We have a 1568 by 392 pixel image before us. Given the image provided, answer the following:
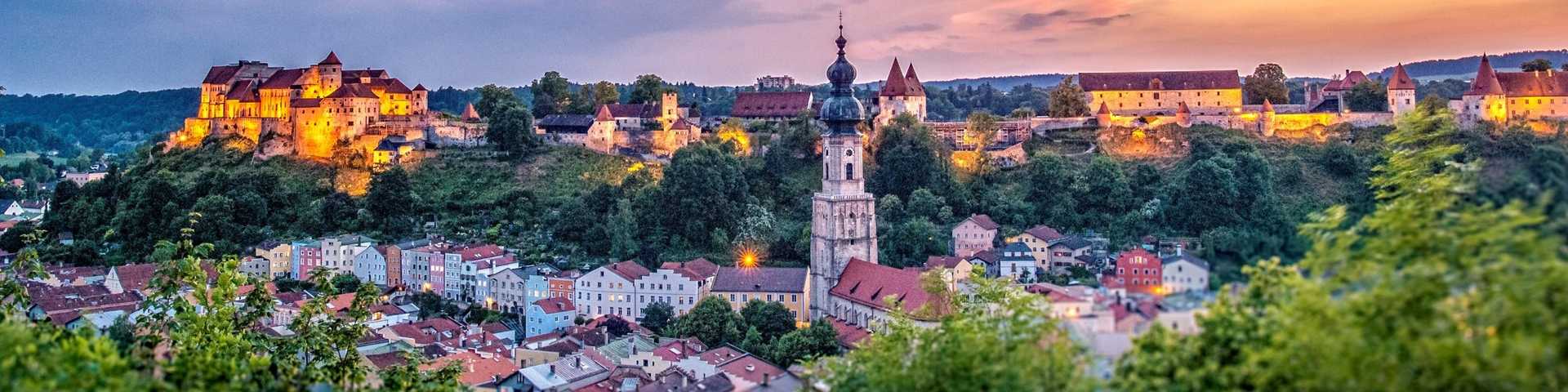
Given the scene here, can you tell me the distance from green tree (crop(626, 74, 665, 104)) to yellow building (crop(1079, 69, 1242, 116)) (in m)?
24.0

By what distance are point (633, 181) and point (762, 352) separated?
2349 cm

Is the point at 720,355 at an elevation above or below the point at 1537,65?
below

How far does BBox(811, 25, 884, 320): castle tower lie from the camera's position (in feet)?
134

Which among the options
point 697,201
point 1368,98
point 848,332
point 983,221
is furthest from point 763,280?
point 1368,98

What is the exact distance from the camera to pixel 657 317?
42.3 meters

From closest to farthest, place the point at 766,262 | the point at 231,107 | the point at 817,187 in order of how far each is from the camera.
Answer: the point at 766,262
the point at 817,187
the point at 231,107

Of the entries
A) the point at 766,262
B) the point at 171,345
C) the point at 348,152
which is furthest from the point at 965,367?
the point at 348,152

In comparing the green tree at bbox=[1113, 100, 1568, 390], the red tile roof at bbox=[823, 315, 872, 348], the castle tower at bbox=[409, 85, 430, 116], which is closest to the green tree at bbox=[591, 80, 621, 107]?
the castle tower at bbox=[409, 85, 430, 116]

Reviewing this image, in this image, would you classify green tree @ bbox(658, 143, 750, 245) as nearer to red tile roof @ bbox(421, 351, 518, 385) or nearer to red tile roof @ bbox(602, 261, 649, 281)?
red tile roof @ bbox(602, 261, 649, 281)

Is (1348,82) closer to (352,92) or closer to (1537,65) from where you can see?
(1537,65)

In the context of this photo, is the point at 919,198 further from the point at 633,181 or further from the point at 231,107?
the point at 231,107

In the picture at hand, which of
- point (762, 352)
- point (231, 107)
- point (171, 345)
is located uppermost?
point (231, 107)

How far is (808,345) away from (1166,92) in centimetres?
3982

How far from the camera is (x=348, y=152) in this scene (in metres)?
64.8
